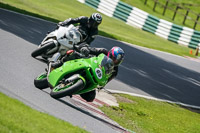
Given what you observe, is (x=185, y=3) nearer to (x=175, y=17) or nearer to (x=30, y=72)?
(x=175, y=17)

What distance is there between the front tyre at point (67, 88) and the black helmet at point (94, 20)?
3.20 metres

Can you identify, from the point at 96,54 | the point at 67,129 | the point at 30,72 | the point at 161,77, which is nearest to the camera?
the point at 67,129

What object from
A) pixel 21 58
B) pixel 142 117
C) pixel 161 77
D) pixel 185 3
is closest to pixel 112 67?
pixel 142 117

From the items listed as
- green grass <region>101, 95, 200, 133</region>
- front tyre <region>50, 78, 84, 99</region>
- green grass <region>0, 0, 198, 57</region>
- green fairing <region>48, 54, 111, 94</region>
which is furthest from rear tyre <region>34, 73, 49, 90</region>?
green grass <region>0, 0, 198, 57</region>

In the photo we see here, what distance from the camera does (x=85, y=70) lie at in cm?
877

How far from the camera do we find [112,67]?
9.15 metres

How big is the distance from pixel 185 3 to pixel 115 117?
32181mm

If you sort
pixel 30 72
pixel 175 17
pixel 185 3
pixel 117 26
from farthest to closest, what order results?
pixel 185 3
pixel 175 17
pixel 117 26
pixel 30 72

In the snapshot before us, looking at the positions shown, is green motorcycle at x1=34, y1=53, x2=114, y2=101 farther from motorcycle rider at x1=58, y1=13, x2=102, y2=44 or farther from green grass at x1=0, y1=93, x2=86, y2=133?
motorcycle rider at x1=58, y1=13, x2=102, y2=44

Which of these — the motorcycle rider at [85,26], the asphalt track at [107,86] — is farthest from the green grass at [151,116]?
the motorcycle rider at [85,26]

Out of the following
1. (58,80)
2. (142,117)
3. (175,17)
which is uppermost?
(58,80)

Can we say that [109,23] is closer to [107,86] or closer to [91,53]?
[107,86]

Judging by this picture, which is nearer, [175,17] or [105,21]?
[105,21]

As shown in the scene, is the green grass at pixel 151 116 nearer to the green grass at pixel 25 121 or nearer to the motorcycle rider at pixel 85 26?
the motorcycle rider at pixel 85 26
